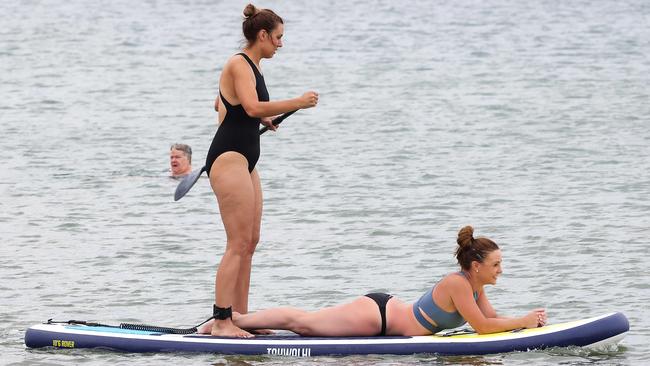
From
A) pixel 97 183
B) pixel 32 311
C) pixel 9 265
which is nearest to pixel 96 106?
pixel 97 183

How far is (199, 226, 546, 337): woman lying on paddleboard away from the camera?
9859 millimetres

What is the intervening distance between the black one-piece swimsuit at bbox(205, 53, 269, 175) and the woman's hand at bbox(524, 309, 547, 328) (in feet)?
6.89

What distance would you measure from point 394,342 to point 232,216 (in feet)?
4.39

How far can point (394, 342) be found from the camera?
988 centimetres

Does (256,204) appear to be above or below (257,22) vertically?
below

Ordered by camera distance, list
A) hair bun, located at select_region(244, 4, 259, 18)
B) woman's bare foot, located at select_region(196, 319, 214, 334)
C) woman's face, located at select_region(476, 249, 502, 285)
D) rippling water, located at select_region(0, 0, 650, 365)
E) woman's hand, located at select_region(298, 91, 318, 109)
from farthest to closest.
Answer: rippling water, located at select_region(0, 0, 650, 365), woman's bare foot, located at select_region(196, 319, 214, 334), hair bun, located at select_region(244, 4, 259, 18), woman's face, located at select_region(476, 249, 502, 285), woman's hand, located at select_region(298, 91, 318, 109)

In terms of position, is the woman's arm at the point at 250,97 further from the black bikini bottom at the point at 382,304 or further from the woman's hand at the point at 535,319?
the woman's hand at the point at 535,319

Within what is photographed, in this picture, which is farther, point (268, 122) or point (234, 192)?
point (268, 122)

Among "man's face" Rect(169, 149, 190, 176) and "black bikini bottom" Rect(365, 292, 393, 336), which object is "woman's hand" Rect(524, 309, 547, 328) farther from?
"man's face" Rect(169, 149, 190, 176)

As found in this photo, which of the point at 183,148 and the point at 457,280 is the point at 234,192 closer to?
the point at 457,280

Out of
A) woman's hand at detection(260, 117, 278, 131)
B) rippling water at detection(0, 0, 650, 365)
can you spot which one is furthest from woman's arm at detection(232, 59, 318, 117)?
rippling water at detection(0, 0, 650, 365)

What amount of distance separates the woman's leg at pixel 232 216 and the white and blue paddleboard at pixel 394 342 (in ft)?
0.51

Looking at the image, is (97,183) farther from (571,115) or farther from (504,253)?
(571,115)

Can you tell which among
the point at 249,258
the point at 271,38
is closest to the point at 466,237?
the point at 249,258
